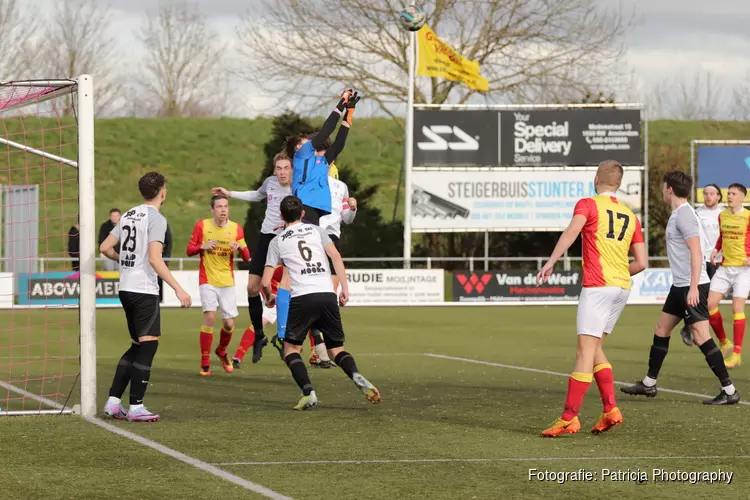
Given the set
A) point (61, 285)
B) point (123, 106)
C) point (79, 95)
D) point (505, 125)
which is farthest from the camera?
point (123, 106)

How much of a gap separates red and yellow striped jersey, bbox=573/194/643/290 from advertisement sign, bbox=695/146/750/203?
90.3 ft

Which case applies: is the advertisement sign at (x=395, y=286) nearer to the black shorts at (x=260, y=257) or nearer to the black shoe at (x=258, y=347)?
the black shoe at (x=258, y=347)

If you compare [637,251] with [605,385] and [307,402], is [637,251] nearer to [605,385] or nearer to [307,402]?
[605,385]

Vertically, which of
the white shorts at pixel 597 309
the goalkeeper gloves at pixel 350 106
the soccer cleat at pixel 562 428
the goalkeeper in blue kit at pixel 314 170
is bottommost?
the soccer cleat at pixel 562 428

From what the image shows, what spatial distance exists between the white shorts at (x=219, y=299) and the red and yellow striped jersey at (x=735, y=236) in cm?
587

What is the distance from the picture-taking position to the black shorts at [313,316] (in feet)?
32.4

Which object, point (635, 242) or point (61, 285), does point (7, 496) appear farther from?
point (61, 285)

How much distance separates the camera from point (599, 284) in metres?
8.65

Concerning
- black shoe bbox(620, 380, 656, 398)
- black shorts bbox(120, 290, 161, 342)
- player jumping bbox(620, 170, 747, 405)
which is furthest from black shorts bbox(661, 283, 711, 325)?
black shorts bbox(120, 290, 161, 342)

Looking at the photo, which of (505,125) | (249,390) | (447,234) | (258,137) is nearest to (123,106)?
(258,137)

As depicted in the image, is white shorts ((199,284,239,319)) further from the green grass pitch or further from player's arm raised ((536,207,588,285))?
player's arm raised ((536,207,588,285))

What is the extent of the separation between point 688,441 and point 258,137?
6413cm

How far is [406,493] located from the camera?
6.52 m

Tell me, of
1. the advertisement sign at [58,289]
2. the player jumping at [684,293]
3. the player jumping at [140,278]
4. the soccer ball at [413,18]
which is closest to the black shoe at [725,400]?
the player jumping at [684,293]
